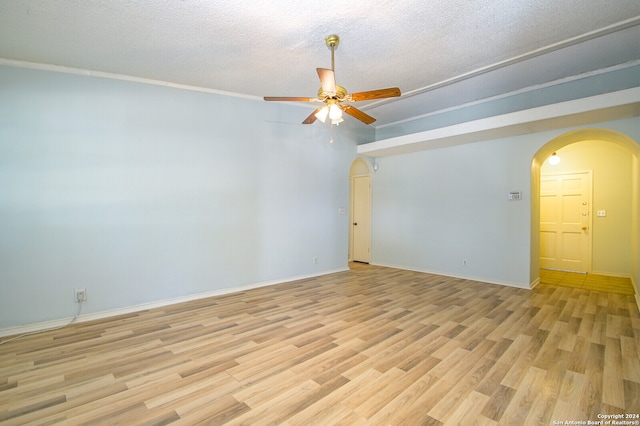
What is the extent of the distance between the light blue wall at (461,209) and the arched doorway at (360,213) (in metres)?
0.27

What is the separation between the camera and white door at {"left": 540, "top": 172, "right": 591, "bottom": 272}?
19.6 feet

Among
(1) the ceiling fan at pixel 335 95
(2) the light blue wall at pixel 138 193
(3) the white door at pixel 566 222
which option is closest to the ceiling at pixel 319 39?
(1) the ceiling fan at pixel 335 95

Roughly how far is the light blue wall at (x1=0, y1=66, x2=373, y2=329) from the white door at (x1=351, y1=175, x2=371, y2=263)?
218 cm

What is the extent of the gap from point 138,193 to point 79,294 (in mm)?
1366

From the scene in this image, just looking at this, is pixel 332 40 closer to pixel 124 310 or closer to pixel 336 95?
pixel 336 95

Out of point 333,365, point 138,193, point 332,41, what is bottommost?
point 333,365

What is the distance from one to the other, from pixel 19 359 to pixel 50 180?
6.12ft

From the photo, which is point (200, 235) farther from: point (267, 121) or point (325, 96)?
point (325, 96)

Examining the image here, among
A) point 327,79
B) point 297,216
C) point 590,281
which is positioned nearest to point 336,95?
point 327,79

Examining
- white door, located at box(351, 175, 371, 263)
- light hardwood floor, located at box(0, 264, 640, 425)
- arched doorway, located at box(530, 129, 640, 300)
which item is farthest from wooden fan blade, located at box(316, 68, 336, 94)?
white door, located at box(351, 175, 371, 263)

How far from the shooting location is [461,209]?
220 inches

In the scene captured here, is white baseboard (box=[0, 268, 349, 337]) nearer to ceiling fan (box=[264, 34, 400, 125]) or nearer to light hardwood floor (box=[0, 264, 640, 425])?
light hardwood floor (box=[0, 264, 640, 425])

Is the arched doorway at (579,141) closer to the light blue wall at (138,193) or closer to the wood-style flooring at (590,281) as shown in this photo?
the wood-style flooring at (590,281)

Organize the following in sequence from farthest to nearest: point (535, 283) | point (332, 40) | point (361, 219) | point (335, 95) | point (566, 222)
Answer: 1. point (361, 219)
2. point (566, 222)
3. point (535, 283)
4. point (332, 40)
5. point (335, 95)
